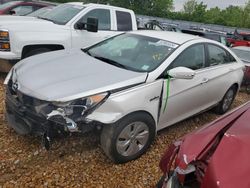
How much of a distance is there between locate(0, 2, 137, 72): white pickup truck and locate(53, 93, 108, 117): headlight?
2925mm

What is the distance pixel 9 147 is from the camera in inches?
142

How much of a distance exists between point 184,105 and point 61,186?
A: 2071mm

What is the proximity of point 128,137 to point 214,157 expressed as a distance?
5.18 ft

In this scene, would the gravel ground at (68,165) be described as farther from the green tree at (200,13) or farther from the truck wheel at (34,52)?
the green tree at (200,13)

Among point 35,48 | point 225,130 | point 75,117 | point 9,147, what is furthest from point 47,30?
point 225,130

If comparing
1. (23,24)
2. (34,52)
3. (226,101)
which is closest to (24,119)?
(34,52)

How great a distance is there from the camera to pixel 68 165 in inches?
133

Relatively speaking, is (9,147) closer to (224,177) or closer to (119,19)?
(224,177)

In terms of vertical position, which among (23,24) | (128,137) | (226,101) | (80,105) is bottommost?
(226,101)

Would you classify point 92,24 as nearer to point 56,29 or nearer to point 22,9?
point 56,29

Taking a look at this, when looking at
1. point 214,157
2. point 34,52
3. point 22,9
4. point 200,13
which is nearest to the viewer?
point 214,157

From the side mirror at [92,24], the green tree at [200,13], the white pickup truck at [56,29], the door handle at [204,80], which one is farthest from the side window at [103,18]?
the green tree at [200,13]

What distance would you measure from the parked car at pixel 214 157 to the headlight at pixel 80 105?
38.4 inches

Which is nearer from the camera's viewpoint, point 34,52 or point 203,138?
point 203,138
